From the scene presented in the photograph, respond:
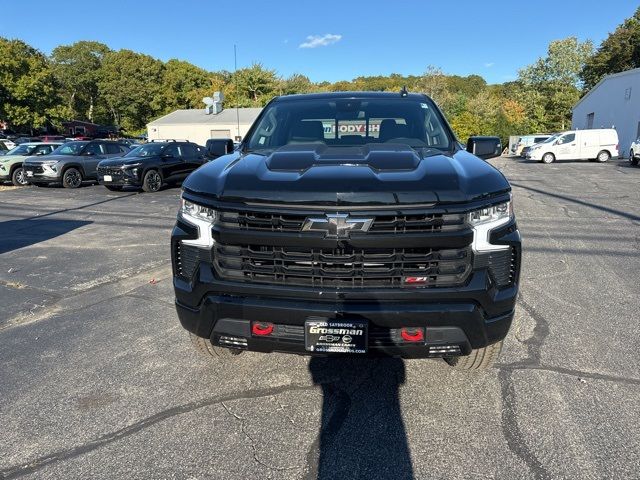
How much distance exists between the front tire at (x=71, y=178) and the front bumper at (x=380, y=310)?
16.1 meters

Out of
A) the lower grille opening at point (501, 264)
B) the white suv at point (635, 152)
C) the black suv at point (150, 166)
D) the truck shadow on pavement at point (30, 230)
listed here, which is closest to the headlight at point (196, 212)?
the lower grille opening at point (501, 264)

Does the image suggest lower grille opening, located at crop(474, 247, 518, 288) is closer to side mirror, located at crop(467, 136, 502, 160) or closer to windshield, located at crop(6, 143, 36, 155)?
side mirror, located at crop(467, 136, 502, 160)

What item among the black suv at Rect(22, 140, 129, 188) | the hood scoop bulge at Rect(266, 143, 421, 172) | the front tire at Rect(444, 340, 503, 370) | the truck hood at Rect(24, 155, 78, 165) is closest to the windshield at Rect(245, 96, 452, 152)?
the hood scoop bulge at Rect(266, 143, 421, 172)

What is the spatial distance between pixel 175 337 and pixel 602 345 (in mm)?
3479

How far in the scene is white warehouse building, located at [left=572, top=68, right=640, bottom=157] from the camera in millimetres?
31469

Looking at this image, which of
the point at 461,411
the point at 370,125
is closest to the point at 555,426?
the point at 461,411

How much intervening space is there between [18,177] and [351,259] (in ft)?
62.1

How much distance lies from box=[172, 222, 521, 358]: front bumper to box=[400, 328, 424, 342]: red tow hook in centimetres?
2

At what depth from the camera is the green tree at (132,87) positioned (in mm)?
65875

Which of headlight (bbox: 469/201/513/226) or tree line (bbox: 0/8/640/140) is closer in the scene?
headlight (bbox: 469/201/513/226)

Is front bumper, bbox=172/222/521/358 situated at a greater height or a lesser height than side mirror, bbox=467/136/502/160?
lesser

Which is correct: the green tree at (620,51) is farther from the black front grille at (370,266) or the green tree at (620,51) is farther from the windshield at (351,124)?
the black front grille at (370,266)

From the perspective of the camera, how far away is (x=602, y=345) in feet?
12.4

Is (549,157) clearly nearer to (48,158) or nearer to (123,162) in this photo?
(123,162)
